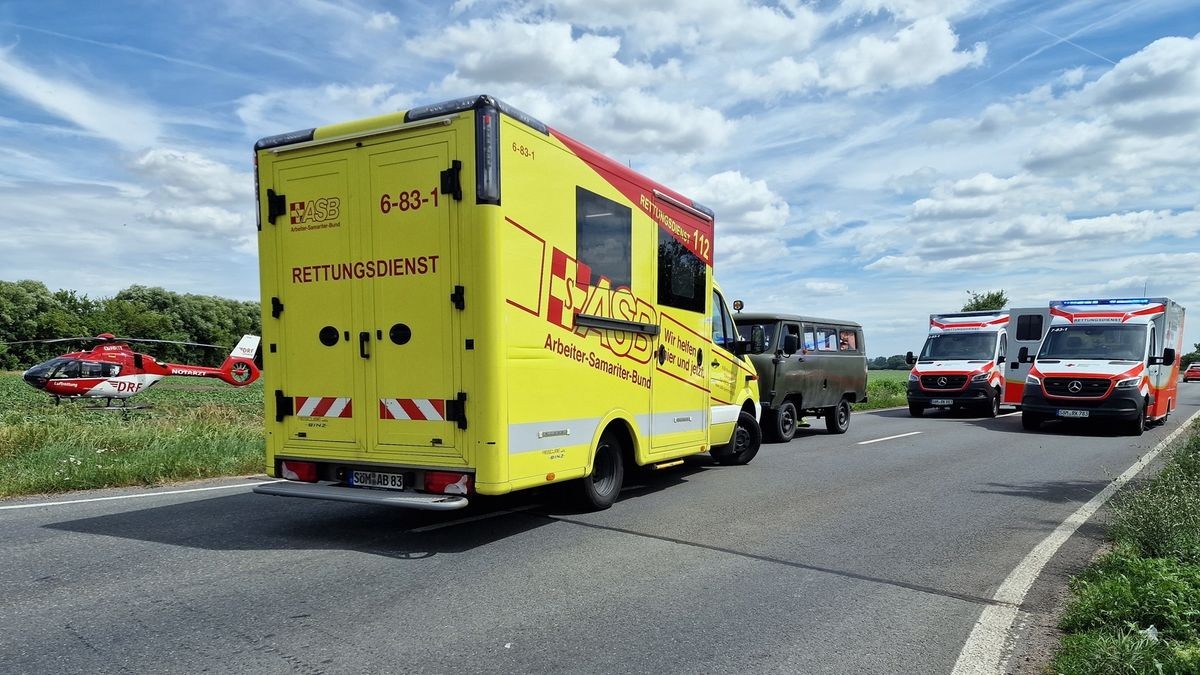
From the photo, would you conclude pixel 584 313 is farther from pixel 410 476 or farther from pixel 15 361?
pixel 15 361

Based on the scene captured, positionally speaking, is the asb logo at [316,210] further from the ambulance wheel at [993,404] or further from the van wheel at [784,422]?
the ambulance wheel at [993,404]

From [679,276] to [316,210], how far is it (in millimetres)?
3836

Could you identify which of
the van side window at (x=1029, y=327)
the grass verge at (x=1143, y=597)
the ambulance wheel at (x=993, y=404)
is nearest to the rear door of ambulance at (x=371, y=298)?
the grass verge at (x=1143, y=597)

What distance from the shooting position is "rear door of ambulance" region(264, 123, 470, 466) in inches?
238

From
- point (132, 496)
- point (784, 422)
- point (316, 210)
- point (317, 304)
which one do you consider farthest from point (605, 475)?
point (784, 422)

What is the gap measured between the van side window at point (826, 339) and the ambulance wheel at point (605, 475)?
8.97m

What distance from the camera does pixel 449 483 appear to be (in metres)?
6.00

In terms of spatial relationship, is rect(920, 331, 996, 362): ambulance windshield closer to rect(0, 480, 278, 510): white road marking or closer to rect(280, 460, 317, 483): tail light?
rect(0, 480, 278, 510): white road marking

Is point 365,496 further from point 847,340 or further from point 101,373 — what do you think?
point 101,373

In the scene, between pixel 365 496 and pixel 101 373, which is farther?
pixel 101 373

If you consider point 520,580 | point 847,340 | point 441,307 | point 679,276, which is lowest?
point 520,580

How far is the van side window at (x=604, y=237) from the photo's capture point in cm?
694

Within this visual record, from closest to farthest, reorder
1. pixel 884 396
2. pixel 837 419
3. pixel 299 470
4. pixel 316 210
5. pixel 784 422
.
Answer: pixel 316 210 → pixel 299 470 → pixel 784 422 → pixel 837 419 → pixel 884 396

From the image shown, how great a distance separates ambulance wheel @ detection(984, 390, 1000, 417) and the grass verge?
49.2 ft
